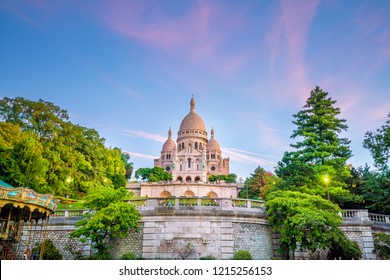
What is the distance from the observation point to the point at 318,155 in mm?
32531

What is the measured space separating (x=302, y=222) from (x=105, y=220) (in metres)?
11.1

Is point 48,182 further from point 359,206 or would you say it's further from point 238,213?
point 359,206

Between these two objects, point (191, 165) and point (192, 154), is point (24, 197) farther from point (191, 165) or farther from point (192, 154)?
point (192, 154)

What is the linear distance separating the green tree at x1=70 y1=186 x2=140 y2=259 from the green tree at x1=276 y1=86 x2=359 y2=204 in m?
16.6

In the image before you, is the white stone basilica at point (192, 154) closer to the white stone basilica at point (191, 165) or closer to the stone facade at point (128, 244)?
the white stone basilica at point (191, 165)

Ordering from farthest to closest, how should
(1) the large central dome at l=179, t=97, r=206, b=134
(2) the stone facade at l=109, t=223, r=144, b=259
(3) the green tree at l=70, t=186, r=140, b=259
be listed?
(1) the large central dome at l=179, t=97, r=206, b=134 < (2) the stone facade at l=109, t=223, r=144, b=259 < (3) the green tree at l=70, t=186, r=140, b=259

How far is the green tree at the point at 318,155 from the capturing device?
31.0 meters

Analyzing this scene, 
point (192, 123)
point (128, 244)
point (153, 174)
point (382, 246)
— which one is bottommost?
point (128, 244)

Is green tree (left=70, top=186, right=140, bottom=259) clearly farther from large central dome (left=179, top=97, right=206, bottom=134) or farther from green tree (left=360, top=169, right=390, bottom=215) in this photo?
large central dome (left=179, top=97, right=206, bottom=134)

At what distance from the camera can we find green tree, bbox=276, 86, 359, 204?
102ft

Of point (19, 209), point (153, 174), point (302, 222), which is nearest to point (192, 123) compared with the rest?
point (153, 174)

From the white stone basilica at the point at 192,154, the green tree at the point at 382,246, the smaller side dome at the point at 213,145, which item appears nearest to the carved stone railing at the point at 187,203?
the green tree at the point at 382,246

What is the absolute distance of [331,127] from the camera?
114 feet

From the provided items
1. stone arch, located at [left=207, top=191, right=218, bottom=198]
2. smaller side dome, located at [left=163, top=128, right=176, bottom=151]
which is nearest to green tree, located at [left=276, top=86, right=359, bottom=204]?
stone arch, located at [left=207, top=191, right=218, bottom=198]
